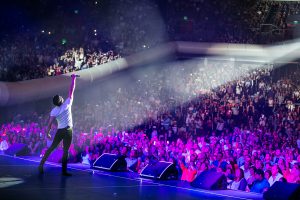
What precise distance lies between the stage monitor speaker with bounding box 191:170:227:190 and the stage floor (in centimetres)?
9

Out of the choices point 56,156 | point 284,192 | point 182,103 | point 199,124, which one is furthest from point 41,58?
point 284,192

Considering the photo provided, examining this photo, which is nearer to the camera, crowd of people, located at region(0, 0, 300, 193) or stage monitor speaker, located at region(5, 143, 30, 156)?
stage monitor speaker, located at region(5, 143, 30, 156)

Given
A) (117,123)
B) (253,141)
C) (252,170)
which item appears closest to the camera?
(252,170)

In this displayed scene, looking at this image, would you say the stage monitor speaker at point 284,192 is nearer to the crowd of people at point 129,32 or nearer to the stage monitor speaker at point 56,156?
the stage monitor speaker at point 56,156

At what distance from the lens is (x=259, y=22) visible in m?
22.7

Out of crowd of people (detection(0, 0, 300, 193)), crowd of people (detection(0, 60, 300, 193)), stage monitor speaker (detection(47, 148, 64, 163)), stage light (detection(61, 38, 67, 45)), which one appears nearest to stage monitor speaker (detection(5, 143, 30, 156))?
crowd of people (detection(0, 0, 300, 193))

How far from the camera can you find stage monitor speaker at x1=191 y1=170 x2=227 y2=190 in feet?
22.1

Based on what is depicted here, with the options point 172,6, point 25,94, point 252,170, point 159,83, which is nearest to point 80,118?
point 25,94

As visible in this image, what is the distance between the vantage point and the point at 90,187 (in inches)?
252

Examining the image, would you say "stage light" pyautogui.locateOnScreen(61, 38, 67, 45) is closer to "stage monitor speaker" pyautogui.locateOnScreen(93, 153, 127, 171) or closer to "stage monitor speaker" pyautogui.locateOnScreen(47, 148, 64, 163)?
"stage monitor speaker" pyautogui.locateOnScreen(47, 148, 64, 163)

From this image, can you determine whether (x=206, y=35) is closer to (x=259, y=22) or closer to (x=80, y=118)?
(x=259, y=22)

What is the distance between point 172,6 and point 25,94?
1115 centimetres

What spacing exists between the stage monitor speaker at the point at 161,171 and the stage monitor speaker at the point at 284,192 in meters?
1.87

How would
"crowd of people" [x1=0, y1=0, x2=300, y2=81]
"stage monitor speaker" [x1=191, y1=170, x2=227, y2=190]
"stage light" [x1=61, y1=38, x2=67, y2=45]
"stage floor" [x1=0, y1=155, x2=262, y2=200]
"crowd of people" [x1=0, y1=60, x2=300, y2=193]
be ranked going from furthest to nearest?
"stage light" [x1=61, y1=38, x2=67, y2=45] < "crowd of people" [x1=0, y1=0, x2=300, y2=81] < "crowd of people" [x1=0, y1=60, x2=300, y2=193] < "stage monitor speaker" [x1=191, y1=170, x2=227, y2=190] < "stage floor" [x1=0, y1=155, x2=262, y2=200]
